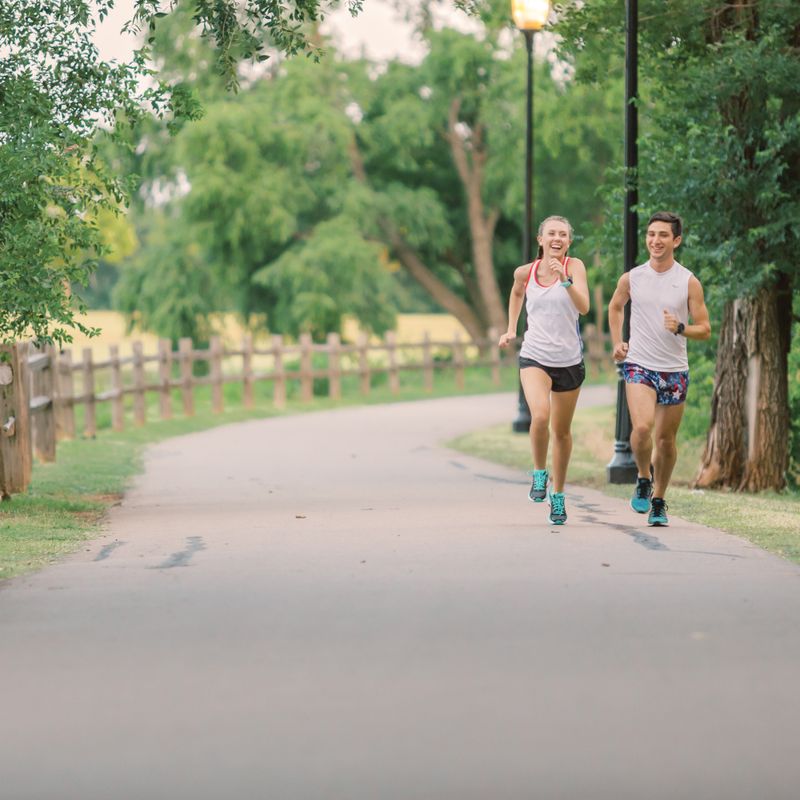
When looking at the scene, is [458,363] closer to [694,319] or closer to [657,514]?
[657,514]

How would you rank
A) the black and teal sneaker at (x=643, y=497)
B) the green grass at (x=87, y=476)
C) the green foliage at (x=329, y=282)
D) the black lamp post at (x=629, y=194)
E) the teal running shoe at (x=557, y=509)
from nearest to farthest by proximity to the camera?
1. the green grass at (x=87, y=476)
2. the teal running shoe at (x=557, y=509)
3. the black and teal sneaker at (x=643, y=497)
4. the black lamp post at (x=629, y=194)
5. the green foliage at (x=329, y=282)

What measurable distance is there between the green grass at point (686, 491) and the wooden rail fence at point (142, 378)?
16.5 ft

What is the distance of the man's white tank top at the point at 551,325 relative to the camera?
10422 mm

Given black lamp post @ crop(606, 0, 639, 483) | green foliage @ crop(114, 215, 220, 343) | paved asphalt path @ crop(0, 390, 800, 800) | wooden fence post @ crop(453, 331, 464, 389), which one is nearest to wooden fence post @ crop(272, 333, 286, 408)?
green foliage @ crop(114, 215, 220, 343)

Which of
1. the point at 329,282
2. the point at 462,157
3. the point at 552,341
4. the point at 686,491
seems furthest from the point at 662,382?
the point at 462,157

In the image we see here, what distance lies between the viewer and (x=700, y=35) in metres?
15.8

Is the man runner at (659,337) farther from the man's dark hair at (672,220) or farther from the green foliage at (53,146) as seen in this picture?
the green foliage at (53,146)

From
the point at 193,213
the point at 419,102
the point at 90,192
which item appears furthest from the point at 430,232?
the point at 90,192

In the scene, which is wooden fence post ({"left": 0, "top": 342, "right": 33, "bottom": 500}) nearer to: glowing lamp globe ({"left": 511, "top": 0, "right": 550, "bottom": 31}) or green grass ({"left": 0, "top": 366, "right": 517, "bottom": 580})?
green grass ({"left": 0, "top": 366, "right": 517, "bottom": 580})

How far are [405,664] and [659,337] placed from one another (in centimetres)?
471

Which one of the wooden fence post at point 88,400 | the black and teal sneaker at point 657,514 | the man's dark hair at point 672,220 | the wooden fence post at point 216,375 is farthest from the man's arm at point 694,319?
the wooden fence post at point 216,375

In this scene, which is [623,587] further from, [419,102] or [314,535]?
[419,102]

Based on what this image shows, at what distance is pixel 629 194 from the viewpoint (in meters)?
14.8

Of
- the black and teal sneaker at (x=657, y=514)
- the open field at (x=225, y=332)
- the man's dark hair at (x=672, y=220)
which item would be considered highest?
the man's dark hair at (x=672, y=220)
